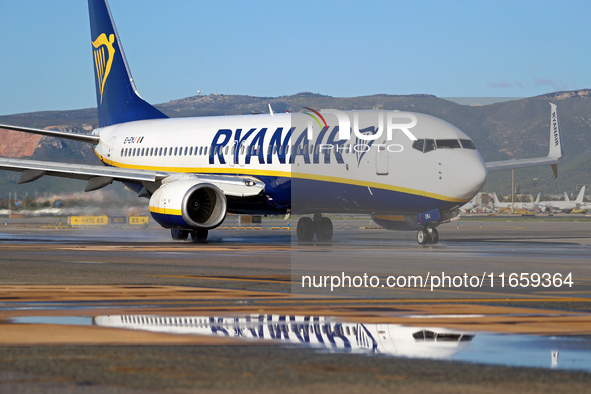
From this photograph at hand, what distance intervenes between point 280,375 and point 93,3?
3620 centimetres

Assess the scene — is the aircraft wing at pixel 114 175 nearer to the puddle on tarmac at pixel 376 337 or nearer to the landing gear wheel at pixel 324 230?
the landing gear wheel at pixel 324 230

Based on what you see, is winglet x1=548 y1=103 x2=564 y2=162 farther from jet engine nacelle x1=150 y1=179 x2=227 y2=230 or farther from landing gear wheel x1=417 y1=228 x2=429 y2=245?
jet engine nacelle x1=150 y1=179 x2=227 y2=230

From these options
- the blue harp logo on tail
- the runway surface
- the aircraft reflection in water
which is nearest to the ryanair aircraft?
the blue harp logo on tail

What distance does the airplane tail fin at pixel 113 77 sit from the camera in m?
39.8

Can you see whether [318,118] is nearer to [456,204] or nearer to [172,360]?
[456,204]

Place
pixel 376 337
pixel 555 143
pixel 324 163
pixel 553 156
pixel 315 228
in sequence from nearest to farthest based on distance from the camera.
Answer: pixel 376 337 < pixel 324 163 < pixel 315 228 < pixel 553 156 < pixel 555 143

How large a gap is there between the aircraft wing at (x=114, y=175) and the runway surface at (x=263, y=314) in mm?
9127

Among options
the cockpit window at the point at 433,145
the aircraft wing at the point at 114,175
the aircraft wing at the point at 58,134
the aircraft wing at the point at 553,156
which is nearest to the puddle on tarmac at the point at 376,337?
the cockpit window at the point at 433,145

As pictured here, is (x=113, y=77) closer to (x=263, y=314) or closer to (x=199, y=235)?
(x=199, y=235)

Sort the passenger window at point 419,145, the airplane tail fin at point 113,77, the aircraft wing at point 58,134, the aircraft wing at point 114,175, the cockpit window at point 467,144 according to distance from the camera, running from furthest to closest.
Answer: the airplane tail fin at point 113,77 → the aircraft wing at point 58,134 → the aircraft wing at point 114,175 → the cockpit window at point 467,144 → the passenger window at point 419,145

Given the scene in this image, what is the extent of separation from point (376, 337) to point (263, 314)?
211 centimetres

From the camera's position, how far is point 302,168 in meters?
28.9

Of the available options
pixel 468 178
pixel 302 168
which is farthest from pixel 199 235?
pixel 468 178

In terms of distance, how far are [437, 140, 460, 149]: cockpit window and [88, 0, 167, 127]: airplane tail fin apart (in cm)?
1639
